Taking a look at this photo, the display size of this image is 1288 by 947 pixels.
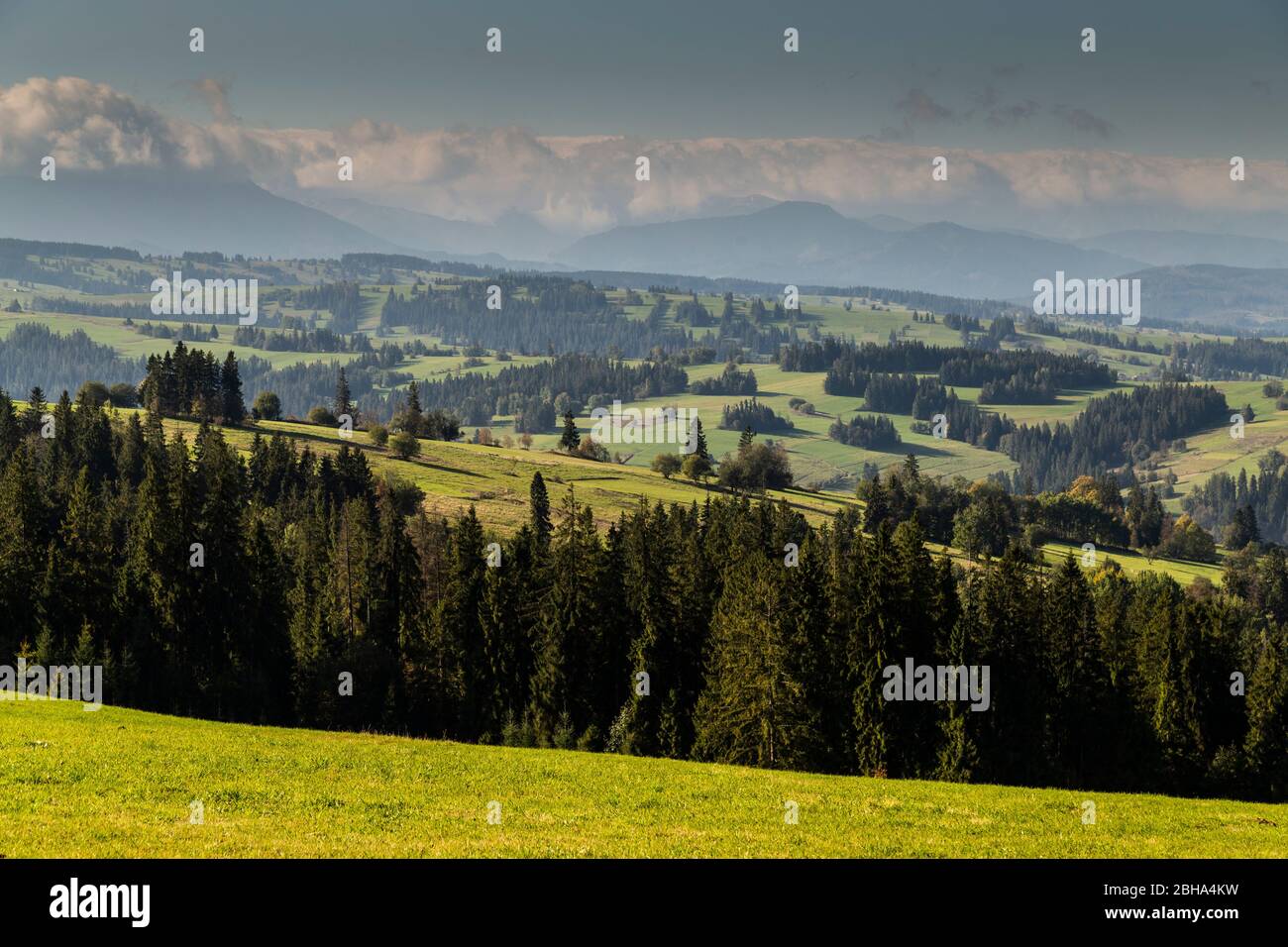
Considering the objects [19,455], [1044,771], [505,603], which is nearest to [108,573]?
[19,455]

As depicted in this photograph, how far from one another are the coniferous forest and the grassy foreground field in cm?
2316

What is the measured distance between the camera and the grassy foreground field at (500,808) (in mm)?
27500

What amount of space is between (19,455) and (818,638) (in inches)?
2619

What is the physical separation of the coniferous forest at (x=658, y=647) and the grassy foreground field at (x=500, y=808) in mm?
23164

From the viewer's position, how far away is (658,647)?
74.5 metres

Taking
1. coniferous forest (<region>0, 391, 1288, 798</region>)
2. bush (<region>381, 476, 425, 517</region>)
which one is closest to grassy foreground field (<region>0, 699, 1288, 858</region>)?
coniferous forest (<region>0, 391, 1288, 798</region>)

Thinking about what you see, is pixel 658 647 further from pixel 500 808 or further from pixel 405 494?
pixel 405 494

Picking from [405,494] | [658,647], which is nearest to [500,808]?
[658,647]

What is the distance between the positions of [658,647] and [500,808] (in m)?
42.7

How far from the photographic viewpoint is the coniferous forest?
2564 inches

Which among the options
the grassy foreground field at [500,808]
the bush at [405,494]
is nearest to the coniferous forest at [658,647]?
the grassy foreground field at [500,808]

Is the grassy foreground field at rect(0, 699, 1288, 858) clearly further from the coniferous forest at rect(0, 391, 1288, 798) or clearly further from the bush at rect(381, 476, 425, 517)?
the bush at rect(381, 476, 425, 517)

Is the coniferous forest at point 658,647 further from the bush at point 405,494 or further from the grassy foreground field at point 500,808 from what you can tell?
the bush at point 405,494

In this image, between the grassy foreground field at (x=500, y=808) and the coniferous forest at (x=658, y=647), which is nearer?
the grassy foreground field at (x=500, y=808)
